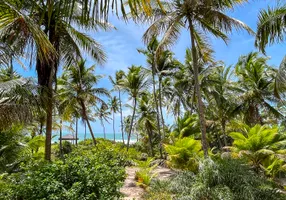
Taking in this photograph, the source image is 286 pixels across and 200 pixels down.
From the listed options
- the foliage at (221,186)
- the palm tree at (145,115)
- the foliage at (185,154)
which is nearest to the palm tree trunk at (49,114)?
the foliage at (221,186)

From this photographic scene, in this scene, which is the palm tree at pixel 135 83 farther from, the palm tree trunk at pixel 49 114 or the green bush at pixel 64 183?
the green bush at pixel 64 183

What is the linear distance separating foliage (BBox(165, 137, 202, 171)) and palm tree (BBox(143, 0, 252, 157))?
135 cm

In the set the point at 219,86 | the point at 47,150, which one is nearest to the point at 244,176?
the point at 47,150

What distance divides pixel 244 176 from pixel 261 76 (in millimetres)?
11030

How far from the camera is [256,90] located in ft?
53.1

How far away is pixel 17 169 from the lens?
8.42 m

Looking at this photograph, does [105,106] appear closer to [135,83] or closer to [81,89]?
[81,89]

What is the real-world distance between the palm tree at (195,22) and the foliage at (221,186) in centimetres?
165

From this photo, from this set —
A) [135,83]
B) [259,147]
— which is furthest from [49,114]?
[135,83]

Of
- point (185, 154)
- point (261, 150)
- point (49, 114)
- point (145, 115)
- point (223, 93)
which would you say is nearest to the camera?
point (49, 114)

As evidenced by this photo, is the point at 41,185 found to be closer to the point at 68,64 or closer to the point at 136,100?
the point at 68,64

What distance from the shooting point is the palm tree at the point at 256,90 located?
16.2 metres

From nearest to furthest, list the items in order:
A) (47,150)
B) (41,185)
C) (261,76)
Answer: (41,185) → (47,150) → (261,76)

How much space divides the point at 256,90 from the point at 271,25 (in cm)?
960
